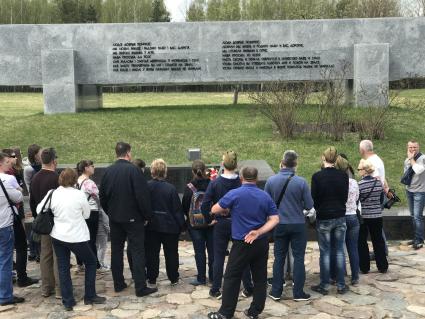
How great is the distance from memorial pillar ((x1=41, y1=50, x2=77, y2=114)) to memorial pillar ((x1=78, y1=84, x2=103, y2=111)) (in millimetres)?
685

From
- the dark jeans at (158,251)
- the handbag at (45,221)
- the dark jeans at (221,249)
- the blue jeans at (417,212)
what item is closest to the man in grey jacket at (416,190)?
the blue jeans at (417,212)

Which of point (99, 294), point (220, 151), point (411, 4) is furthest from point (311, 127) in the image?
point (411, 4)

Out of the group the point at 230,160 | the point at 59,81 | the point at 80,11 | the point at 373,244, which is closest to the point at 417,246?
the point at 373,244

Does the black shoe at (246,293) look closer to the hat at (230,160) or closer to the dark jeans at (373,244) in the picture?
the hat at (230,160)

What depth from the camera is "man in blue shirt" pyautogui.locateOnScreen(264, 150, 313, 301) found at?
5.94 meters

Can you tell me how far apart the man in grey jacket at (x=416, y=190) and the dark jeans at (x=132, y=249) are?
3949 millimetres

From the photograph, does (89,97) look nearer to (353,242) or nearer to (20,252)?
(20,252)

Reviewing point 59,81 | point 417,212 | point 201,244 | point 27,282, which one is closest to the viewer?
point 201,244

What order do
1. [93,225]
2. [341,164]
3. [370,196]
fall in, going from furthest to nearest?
[93,225] → [370,196] → [341,164]

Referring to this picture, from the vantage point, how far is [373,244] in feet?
23.1

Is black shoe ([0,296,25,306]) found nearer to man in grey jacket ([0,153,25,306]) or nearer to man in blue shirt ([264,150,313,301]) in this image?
man in grey jacket ([0,153,25,306])

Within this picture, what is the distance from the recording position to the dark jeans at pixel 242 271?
17.9 feet

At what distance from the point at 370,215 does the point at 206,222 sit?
2084 millimetres

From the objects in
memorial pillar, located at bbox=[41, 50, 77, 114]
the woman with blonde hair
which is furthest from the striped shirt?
memorial pillar, located at bbox=[41, 50, 77, 114]
